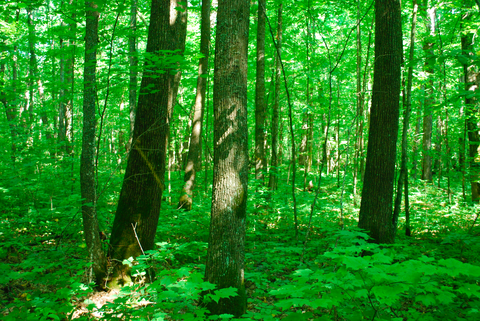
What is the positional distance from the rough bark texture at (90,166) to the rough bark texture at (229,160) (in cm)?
193

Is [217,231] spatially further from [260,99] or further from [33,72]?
[33,72]

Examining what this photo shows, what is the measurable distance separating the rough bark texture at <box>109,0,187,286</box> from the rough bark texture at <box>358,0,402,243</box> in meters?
3.80

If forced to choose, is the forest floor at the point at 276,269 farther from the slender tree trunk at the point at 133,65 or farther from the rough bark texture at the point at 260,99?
the slender tree trunk at the point at 133,65

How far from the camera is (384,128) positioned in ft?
17.0

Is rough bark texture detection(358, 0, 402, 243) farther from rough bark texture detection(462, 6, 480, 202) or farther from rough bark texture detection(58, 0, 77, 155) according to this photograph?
rough bark texture detection(58, 0, 77, 155)

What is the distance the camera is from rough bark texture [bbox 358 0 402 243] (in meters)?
5.11

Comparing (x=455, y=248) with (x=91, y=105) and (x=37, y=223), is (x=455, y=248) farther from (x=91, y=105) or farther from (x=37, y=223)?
(x=37, y=223)

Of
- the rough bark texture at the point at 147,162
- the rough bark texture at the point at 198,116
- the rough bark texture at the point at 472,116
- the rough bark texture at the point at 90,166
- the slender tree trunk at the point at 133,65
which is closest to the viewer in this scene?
the rough bark texture at the point at 90,166

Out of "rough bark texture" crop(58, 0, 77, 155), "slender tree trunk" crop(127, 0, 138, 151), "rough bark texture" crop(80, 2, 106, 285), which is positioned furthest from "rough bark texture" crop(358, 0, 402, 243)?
"rough bark texture" crop(58, 0, 77, 155)

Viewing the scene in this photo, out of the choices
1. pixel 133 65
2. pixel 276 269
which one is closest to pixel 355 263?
pixel 276 269

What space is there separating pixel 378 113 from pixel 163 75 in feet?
13.1

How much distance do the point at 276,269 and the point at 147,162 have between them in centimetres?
294

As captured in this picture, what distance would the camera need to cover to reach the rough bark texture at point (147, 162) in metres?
4.40

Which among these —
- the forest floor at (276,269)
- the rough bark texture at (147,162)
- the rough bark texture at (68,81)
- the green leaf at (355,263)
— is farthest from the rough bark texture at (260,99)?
the green leaf at (355,263)
